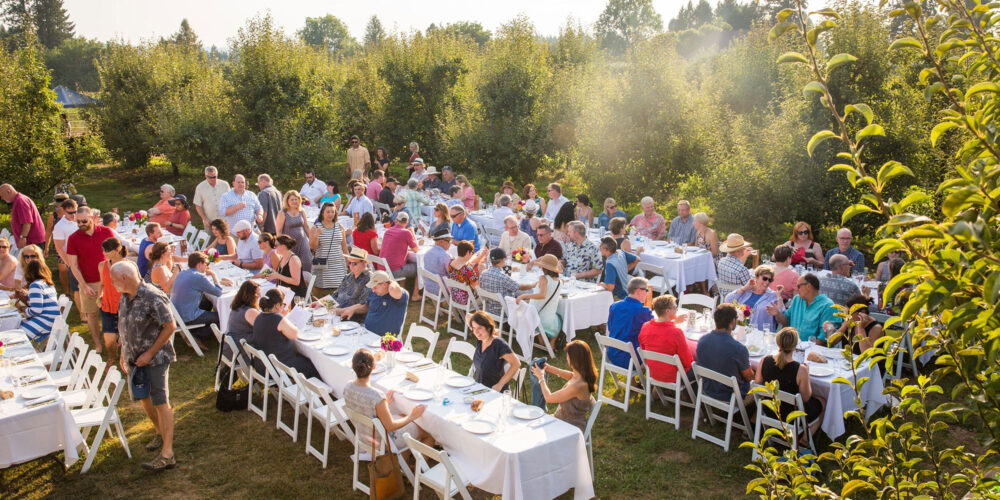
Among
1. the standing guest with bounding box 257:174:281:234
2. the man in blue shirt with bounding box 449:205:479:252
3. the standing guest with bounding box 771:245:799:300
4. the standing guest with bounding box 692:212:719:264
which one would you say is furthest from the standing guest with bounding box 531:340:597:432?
the standing guest with bounding box 257:174:281:234

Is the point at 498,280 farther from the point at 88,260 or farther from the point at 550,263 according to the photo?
the point at 88,260

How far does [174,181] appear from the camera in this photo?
25766mm

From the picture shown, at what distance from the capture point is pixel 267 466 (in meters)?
6.70

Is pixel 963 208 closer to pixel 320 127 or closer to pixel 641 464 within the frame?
pixel 641 464

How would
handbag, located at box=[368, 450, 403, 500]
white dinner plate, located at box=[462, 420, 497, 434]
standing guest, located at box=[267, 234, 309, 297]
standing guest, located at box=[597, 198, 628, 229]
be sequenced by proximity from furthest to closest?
standing guest, located at box=[597, 198, 628, 229] → standing guest, located at box=[267, 234, 309, 297] → handbag, located at box=[368, 450, 403, 500] → white dinner plate, located at box=[462, 420, 497, 434]

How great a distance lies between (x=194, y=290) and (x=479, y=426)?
5446 mm

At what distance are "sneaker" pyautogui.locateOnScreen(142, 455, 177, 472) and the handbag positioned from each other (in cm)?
222

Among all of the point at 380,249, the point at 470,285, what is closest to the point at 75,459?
the point at 470,285

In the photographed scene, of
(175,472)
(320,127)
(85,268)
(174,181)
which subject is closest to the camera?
(175,472)

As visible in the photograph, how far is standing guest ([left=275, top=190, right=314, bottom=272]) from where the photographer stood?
1099 centimetres

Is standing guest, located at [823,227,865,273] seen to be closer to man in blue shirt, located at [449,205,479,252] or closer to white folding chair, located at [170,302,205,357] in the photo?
man in blue shirt, located at [449,205,479,252]

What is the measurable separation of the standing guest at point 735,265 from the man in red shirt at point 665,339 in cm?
228

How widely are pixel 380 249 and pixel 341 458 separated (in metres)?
5.43

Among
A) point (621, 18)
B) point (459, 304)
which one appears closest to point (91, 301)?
point (459, 304)
